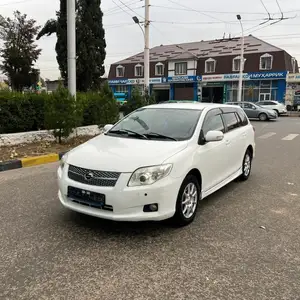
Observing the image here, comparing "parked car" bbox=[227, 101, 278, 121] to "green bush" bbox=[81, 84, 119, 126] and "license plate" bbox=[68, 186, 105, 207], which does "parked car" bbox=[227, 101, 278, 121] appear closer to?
"green bush" bbox=[81, 84, 119, 126]

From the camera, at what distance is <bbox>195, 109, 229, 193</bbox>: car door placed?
452 centimetres

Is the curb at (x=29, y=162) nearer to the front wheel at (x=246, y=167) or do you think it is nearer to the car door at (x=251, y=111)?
the front wheel at (x=246, y=167)

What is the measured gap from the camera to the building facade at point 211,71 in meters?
37.2

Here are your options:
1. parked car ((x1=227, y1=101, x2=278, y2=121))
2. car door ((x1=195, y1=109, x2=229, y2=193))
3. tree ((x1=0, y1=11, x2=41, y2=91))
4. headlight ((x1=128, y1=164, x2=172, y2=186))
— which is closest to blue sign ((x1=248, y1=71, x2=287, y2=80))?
parked car ((x1=227, y1=101, x2=278, y2=121))

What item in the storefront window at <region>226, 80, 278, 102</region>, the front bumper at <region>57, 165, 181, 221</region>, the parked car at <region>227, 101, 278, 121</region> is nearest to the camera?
the front bumper at <region>57, 165, 181, 221</region>

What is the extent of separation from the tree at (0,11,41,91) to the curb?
32840 mm

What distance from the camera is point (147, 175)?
3656mm

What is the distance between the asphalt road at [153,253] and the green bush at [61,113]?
4.58 m

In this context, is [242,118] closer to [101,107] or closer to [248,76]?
[101,107]

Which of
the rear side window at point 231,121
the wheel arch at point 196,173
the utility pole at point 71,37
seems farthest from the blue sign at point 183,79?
the wheel arch at point 196,173

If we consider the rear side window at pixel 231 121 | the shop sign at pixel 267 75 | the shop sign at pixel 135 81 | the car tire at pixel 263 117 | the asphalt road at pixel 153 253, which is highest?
the shop sign at pixel 267 75

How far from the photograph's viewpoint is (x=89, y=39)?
2392 centimetres

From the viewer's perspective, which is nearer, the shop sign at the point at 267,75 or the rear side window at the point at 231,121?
the rear side window at the point at 231,121

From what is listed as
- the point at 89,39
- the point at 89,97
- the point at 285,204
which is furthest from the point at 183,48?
the point at 285,204
